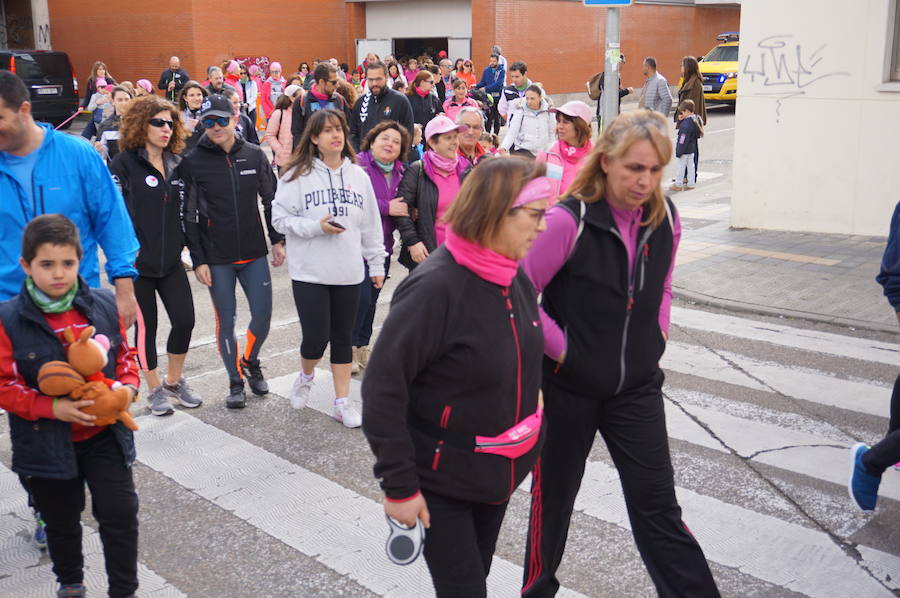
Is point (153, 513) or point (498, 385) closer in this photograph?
point (498, 385)

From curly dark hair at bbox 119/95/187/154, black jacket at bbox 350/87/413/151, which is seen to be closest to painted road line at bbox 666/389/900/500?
curly dark hair at bbox 119/95/187/154

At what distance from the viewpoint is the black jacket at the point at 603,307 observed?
3.56 metres

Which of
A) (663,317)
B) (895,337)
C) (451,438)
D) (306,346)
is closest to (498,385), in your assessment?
(451,438)

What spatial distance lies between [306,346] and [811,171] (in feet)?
25.6

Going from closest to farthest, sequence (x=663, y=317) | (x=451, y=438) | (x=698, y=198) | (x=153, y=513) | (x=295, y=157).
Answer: (x=451, y=438) → (x=663, y=317) → (x=153, y=513) → (x=295, y=157) → (x=698, y=198)

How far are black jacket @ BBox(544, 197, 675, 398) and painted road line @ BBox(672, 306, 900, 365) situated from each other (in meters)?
4.74

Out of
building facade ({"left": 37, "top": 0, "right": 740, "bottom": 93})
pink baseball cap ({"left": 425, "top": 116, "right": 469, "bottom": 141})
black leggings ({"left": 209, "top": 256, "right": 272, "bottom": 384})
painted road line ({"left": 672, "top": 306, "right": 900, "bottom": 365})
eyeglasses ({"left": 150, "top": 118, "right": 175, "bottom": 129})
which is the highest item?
building facade ({"left": 37, "top": 0, "right": 740, "bottom": 93})

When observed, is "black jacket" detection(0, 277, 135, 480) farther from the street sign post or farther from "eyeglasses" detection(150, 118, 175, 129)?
the street sign post

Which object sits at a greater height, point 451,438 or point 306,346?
point 451,438

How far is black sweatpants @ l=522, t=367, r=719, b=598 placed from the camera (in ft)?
12.1

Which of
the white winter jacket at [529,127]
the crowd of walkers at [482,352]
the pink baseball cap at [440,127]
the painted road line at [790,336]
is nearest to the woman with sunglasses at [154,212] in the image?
the crowd of walkers at [482,352]

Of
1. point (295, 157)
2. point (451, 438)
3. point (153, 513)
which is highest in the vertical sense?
point (295, 157)

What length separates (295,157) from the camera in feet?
20.5

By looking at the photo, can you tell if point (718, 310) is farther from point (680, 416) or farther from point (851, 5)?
point (851, 5)
